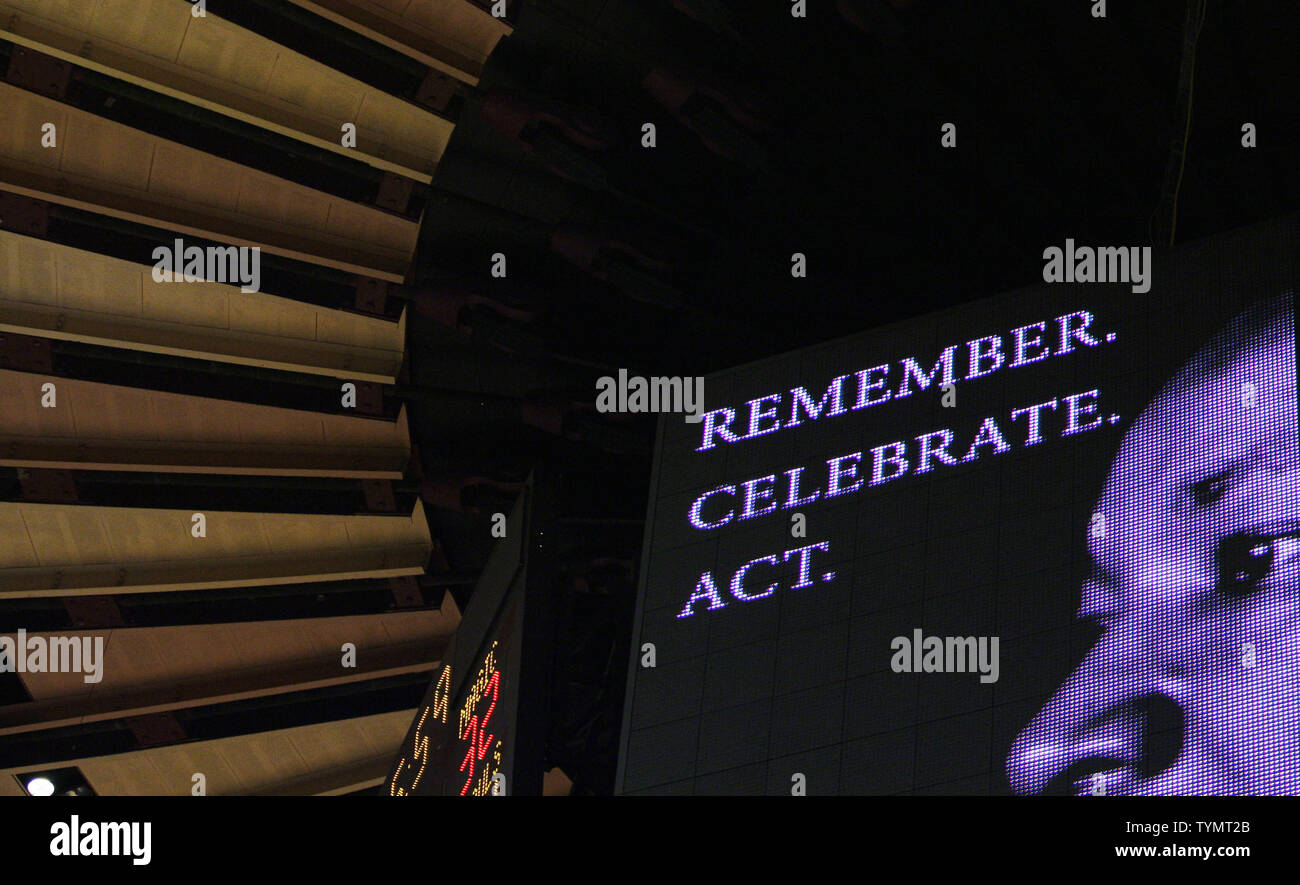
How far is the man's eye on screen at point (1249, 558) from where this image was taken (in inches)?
332

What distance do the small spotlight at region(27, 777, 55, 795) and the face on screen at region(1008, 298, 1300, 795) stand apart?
10.5 meters

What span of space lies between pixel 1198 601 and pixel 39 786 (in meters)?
11.5

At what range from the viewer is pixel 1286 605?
8.30 meters

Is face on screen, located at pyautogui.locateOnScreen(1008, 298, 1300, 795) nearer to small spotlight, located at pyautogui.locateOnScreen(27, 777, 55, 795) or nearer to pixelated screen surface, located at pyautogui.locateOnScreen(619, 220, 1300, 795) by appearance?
pixelated screen surface, located at pyautogui.locateOnScreen(619, 220, 1300, 795)

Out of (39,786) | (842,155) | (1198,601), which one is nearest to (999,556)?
(1198,601)

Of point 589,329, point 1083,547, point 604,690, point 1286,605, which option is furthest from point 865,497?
point 604,690

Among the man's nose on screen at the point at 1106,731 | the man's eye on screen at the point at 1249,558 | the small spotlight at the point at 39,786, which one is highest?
the man's eye on screen at the point at 1249,558

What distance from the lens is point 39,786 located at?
16.4 metres

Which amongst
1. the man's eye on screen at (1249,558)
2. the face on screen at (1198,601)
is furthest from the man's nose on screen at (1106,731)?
the man's eye on screen at (1249,558)

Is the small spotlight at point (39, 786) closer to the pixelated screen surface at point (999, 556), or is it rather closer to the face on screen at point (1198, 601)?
the pixelated screen surface at point (999, 556)

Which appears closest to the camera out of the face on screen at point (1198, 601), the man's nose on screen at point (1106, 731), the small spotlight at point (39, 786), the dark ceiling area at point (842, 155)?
the face on screen at point (1198, 601)

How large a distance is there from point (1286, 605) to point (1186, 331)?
189cm

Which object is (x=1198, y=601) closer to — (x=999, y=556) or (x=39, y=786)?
(x=999, y=556)

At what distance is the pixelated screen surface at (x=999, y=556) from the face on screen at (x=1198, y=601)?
12 mm
